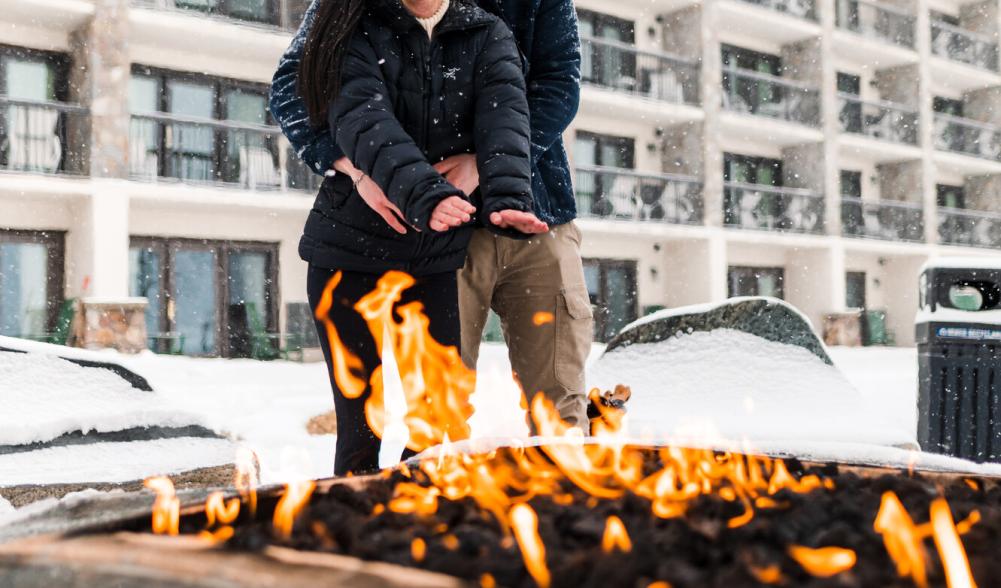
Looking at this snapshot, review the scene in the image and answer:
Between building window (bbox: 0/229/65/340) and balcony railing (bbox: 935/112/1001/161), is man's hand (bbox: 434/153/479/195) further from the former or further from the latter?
balcony railing (bbox: 935/112/1001/161)

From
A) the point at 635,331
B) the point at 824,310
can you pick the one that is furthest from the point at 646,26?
the point at 635,331

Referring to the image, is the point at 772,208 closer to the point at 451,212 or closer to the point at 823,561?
the point at 451,212

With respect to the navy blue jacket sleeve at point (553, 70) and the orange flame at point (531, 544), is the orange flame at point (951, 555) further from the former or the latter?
the navy blue jacket sleeve at point (553, 70)

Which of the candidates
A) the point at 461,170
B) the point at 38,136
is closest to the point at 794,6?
the point at 38,136

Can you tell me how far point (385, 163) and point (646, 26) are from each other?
1819 centimetres

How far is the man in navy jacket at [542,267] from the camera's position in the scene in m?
2.40

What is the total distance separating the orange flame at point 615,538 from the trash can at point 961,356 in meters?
2.72

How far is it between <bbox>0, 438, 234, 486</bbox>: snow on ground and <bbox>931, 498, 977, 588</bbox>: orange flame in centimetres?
264

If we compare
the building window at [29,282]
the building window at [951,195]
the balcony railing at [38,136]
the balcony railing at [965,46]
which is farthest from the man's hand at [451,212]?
the building window at [951,195]

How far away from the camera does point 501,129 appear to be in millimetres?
2029

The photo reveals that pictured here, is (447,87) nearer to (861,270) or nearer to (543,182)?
(543,182)

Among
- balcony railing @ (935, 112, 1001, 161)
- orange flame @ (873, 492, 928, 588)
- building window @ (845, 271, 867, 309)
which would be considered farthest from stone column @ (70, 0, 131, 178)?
balcony railing @ (935, 112, 1001, 161)

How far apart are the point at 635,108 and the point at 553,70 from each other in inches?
609

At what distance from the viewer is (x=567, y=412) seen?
7.99 ft
